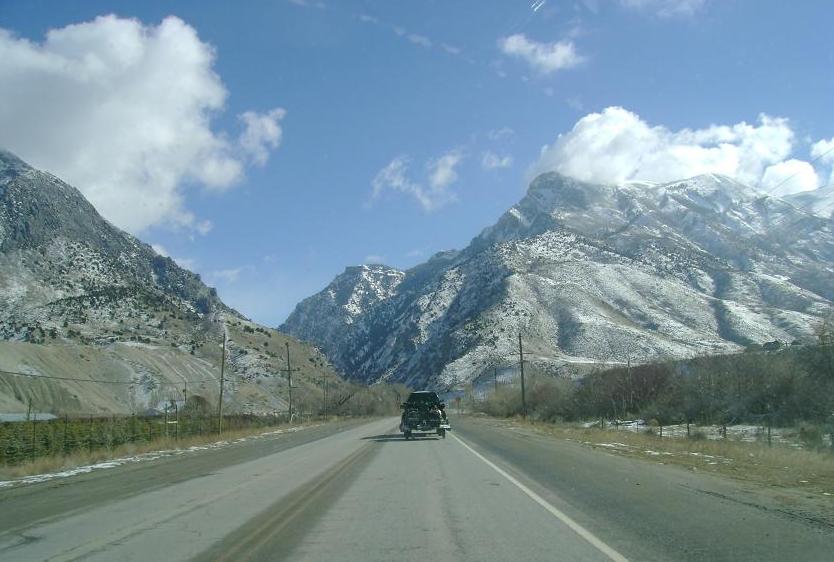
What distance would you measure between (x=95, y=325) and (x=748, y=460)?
335ft

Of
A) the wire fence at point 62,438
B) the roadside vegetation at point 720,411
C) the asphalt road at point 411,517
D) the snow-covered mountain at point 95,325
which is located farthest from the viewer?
the snow-covered mountain at point 95,325

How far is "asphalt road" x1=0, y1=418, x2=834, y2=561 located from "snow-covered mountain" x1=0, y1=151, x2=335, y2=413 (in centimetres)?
5797

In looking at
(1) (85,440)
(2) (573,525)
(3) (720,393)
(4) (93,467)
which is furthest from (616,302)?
(2) (573,525)

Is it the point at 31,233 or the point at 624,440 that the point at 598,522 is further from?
the point at 31,233

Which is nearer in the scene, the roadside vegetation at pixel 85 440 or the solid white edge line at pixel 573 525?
the solid white edge line at pixel 573 525

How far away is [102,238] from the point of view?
456ft

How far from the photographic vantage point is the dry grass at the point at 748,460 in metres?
16.3

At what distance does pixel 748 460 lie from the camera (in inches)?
881

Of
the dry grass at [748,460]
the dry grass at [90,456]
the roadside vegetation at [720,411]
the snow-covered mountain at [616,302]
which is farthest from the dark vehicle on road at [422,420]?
the snow-covered mountain at [616,302]

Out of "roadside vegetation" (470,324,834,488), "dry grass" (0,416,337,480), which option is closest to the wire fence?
"dry grass" (0,416,337,480)

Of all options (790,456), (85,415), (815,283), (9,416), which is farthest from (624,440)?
(815,283)

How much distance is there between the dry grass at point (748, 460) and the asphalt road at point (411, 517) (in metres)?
1.48

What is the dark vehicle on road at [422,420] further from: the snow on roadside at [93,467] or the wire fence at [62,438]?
the wire fence at [62,438]

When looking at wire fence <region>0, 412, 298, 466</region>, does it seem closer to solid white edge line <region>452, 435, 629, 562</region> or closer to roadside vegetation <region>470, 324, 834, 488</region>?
solid white edge line <region>452, 435, 629, 562</region>
